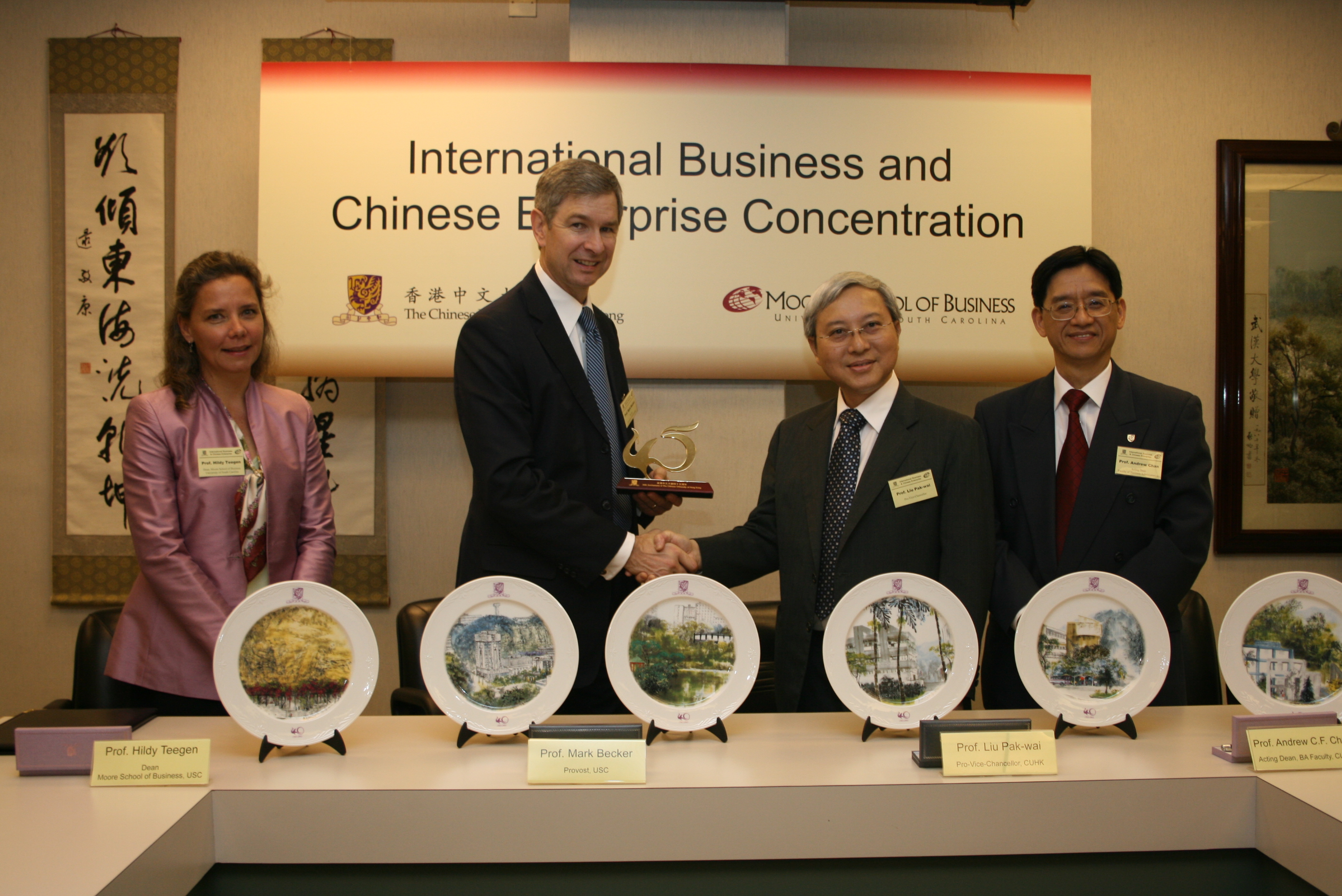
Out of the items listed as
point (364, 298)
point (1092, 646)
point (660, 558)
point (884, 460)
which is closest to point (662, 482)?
point (660, 558)

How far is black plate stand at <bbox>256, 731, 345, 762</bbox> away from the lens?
160cm

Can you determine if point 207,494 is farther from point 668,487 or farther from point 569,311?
point 668,487

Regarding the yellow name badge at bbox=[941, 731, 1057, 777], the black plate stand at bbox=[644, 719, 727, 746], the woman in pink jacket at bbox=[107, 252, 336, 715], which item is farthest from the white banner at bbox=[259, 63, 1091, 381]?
the yellow name badge at bbox=[941, 731, 1057, 777]

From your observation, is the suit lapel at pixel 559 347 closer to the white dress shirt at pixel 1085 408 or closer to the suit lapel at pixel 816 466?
the suit lapel at pixel 816 466

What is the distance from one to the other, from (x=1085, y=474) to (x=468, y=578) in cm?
155

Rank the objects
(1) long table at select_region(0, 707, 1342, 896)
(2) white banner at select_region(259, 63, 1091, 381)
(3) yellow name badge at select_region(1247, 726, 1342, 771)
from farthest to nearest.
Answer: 1. (2) white banner at select_region(259, 63, 1091, 381)
2. (3) yellow name badge at select_region(1247, 726, 1342, 771)
3. (1) long table at select_region(0, 707, 1342, 896)

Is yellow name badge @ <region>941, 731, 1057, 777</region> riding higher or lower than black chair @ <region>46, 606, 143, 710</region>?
higher

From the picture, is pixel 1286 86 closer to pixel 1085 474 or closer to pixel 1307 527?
pixel 1307 527

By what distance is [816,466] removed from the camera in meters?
2.17

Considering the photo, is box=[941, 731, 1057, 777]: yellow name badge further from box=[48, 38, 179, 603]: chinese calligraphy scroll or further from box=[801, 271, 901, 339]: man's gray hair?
box=[48, 38, 179, 603]: chinese calligraphy scroll

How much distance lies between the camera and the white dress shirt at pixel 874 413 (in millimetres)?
2119

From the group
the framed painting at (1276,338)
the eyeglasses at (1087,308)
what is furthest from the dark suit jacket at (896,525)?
the framed painting at (1276,338)

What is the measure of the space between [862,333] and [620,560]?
789 mm

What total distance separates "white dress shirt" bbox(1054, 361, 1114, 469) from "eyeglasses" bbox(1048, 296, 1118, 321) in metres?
0.14
